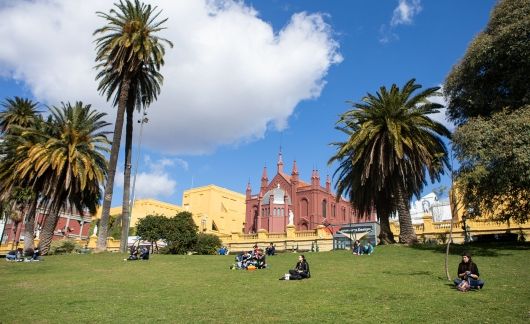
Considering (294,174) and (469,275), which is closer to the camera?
(469,275)

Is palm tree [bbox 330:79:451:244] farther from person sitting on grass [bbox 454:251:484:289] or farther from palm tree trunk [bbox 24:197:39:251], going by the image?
palm tree trunk [bbox 24:197:39:251]

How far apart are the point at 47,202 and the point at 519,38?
114ft

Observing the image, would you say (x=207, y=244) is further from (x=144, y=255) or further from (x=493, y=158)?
(x=493, y=158)

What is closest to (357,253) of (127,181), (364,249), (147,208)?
(364,249)

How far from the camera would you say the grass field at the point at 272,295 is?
9812 mm

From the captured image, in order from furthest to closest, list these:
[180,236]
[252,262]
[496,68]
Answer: [180,236]
[496,68]
[252,262]

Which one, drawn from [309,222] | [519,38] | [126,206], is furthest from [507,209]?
[309,222]

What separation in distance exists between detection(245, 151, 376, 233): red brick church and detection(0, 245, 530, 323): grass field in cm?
5623

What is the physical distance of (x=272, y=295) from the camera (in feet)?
42.0

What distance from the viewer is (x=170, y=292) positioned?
13781mm

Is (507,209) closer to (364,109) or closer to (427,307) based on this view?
(364,109)

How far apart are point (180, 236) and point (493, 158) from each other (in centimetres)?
2815

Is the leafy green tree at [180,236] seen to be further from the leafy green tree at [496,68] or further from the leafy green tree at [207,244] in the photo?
the leafy green tree at [496,68]

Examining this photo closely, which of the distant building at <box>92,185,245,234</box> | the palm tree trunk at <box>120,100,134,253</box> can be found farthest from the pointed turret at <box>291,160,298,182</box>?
the palm tree trunk at <box>120,100,134,253</box>
